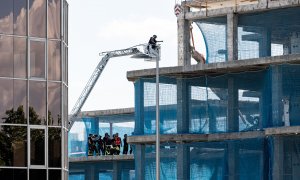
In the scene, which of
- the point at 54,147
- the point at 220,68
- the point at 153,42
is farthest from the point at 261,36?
the point at 54,147

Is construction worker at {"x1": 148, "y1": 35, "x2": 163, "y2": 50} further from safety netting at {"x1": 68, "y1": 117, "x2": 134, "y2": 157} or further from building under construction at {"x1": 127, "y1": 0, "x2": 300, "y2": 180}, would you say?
safety netting at {"x1": 68, "y1": 117, "x2": 134, "y2": 157}

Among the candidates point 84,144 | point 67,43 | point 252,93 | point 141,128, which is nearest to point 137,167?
point 141,128

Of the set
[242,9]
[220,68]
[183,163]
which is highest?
[242,9]

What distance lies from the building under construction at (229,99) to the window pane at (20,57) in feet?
95.4

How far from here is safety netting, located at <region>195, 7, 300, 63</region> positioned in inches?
3620

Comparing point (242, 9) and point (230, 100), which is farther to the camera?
point (242, 9)

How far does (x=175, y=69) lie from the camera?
9438 cm

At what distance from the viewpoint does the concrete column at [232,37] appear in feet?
306

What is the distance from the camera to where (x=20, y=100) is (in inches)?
2408

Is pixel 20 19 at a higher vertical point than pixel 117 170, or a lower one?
higher

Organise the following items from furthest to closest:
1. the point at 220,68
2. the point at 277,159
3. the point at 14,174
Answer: the point at 220,68 → the point at 277,159 → the point at 14,174

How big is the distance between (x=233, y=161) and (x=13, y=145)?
31878 millimetres

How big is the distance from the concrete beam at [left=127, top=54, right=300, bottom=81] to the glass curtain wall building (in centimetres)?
2803

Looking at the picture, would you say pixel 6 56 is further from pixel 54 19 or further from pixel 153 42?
pixel 153 42
